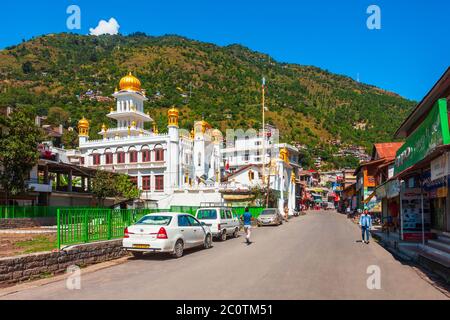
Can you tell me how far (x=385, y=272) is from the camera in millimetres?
11641

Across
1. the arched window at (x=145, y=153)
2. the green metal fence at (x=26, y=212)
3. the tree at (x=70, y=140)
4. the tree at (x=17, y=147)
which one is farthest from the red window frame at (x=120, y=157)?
the tree at (x=70, y=140)

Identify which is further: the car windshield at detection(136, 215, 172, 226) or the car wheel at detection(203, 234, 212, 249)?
the car wheel at detection(203, 234, 212, 249)

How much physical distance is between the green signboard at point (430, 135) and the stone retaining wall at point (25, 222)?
80.5ft

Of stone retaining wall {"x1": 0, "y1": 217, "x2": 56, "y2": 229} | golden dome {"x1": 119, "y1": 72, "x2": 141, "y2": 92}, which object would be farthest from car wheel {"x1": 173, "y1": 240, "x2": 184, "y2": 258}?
golden dome {"x1": 119, "y1": 72, "x2": 141, "y2": 92}

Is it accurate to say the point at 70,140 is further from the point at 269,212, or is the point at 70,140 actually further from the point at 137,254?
the point at 137,254

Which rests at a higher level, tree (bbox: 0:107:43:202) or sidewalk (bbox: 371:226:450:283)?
tree (bbox: 0:107:43:202)

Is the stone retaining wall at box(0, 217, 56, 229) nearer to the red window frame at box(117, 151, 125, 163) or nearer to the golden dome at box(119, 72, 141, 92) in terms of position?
the red window frame at box(117, 151, 125, 163)

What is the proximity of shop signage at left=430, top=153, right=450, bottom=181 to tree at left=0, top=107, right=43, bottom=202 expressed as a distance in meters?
26.3

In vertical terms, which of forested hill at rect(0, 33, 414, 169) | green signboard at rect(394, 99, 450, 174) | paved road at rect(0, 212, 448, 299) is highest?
forested hill at rect(0, 33, 414, 169)

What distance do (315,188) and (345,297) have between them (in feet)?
354

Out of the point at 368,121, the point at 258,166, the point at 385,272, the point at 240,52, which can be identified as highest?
the point at 240,52

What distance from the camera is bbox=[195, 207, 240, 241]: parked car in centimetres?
2172

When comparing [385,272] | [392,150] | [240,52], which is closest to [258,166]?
[392,150]

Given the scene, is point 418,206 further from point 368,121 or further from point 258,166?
point 368,121
